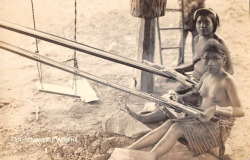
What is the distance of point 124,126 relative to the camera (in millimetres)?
3057

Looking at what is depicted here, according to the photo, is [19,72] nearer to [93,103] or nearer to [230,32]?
[93,103]

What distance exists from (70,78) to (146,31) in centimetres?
118

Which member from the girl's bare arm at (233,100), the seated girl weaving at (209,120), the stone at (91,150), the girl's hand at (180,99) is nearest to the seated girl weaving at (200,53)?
the girl's hand at (180,99)

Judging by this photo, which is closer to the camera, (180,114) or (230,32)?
(180,114)

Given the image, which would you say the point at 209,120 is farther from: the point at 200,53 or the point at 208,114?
the point at 200,53

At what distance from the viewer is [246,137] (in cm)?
309

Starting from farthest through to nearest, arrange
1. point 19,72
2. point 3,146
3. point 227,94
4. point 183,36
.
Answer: point 183,36, point 19,72, point 3,146, point 227,94

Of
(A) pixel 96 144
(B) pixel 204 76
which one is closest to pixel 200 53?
(B) pixel 204 76

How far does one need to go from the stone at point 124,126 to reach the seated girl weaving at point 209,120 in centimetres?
19

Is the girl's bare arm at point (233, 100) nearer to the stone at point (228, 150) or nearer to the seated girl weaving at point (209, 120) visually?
the seated girl weaving at point (209, 120)

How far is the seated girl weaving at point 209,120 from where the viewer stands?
2.55m

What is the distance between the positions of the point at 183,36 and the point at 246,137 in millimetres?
1706

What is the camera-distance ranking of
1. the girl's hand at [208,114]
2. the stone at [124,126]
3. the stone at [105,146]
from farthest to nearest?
the stone at [124,126], the stone at [105,146], the girl's hand at [208,114]

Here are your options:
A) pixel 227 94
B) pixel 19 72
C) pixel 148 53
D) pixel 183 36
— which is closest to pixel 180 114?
pixel 227 94
